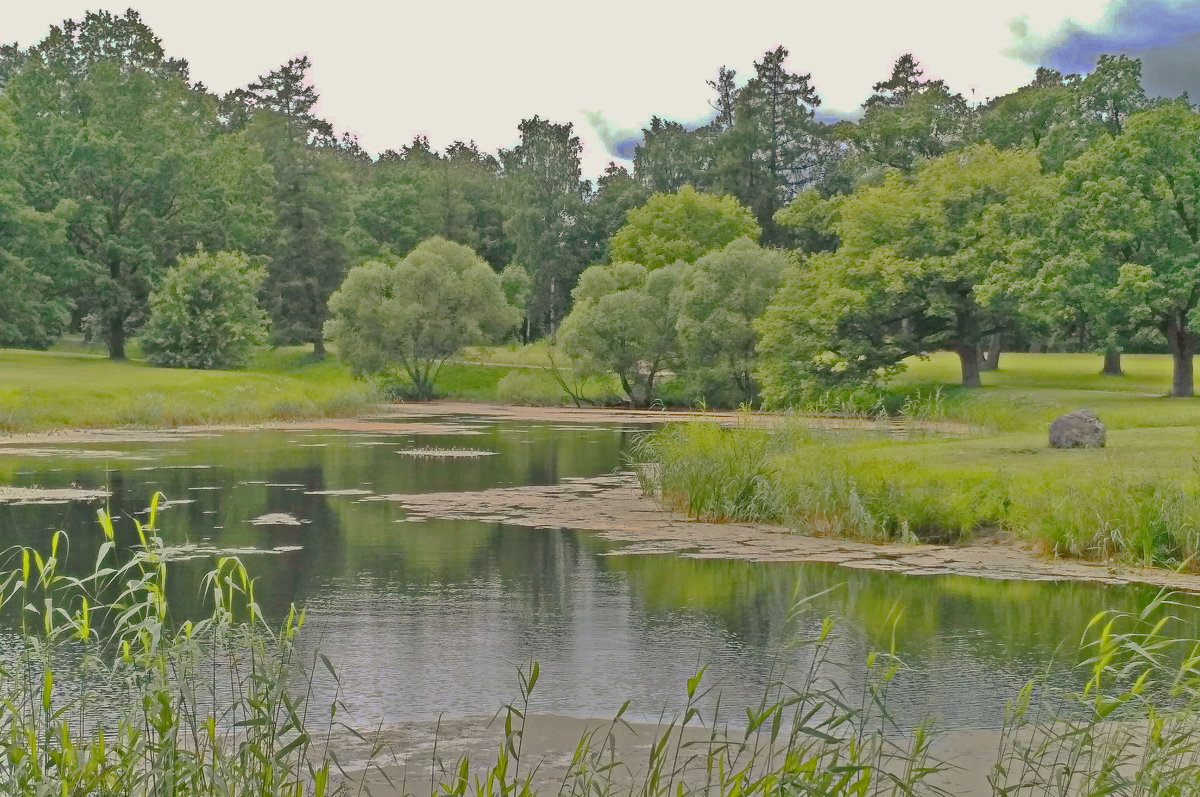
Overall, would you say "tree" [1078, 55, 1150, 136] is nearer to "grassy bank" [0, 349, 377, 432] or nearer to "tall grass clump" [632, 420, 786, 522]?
"grassy bank" [0, 349, 377, 432]

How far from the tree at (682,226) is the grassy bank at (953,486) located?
2139 inches

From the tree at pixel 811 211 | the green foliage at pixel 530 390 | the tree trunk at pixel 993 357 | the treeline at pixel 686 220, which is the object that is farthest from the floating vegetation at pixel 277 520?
the green foliage at pixel 530 390

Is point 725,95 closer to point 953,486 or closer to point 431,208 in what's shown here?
point 431,208

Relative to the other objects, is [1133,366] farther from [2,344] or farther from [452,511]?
[2,344]

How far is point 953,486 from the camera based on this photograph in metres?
21.5

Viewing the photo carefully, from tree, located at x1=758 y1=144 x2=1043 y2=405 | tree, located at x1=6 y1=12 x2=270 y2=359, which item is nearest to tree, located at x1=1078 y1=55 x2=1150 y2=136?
tree, located at x1=758 y1=144 x2=1043 y2=405

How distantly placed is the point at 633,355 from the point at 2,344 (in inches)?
→ 1362

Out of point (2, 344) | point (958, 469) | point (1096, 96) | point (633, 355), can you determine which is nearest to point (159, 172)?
point (2, 344)

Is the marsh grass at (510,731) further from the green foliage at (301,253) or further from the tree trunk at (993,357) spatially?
the green foliage at (301,253)

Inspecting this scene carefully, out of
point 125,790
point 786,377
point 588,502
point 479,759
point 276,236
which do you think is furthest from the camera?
point 276,236

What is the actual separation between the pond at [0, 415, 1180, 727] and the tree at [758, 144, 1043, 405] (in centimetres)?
2925

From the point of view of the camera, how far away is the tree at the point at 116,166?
71938 millimetres

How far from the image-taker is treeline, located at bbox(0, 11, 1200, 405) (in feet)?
150

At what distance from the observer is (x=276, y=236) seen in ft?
298
